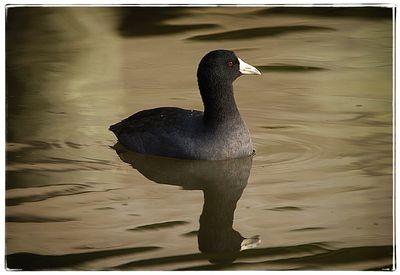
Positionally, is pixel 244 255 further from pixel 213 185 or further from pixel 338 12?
pixel 338 12

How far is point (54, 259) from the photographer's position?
7.84 metres

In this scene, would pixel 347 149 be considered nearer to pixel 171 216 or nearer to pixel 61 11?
pixel 171 216

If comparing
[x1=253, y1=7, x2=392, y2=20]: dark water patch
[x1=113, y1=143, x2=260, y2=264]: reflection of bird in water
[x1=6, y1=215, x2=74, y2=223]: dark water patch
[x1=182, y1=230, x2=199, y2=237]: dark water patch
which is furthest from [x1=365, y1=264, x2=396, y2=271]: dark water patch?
[x1=253, y1=7, x2=392, y2=20]: dark water patch

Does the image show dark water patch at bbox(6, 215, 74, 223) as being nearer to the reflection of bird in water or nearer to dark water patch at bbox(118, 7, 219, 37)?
the reflection of bird in water

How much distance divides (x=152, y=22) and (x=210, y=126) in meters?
2.72

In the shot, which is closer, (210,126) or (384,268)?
(384,268)

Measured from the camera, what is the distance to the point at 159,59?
41.6 feet

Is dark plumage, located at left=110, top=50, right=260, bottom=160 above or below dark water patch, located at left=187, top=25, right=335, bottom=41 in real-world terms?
below

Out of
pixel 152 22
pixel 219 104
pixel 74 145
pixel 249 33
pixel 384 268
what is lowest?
pixel 384 268

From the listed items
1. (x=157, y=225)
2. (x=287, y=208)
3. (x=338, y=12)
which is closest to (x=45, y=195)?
(x=157, y=225)

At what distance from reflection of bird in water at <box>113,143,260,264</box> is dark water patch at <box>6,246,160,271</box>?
1.85ft

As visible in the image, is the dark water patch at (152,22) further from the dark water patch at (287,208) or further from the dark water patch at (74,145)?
the dark water patch at (287,208)

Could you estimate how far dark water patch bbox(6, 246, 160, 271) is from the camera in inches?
305

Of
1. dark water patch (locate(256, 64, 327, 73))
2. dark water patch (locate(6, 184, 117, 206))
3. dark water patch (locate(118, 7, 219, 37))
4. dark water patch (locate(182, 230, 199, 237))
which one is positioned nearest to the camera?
dark water patch (locate(182, 230, 199, 237))
